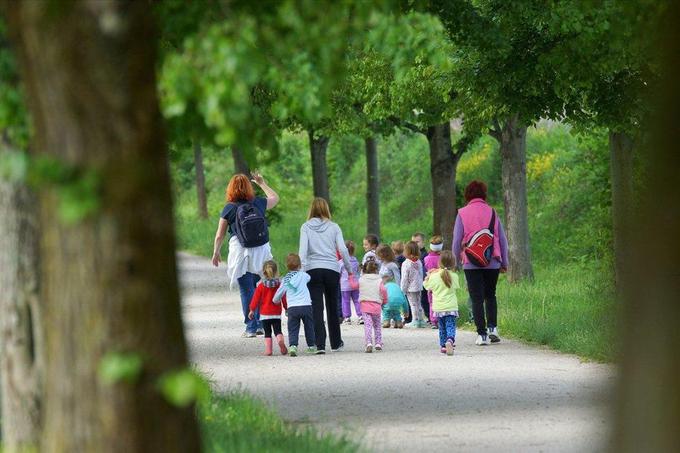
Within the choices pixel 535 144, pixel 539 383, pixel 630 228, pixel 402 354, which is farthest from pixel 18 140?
pixel 535 144

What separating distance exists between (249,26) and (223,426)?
12.9 feet

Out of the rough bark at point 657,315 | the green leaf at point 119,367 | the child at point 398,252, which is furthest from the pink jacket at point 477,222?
the green leaf at point 119,367

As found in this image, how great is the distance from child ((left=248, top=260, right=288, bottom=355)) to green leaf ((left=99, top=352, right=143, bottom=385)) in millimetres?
10282

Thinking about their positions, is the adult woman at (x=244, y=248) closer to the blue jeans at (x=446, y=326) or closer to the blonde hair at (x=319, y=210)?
the blonde hair at (x=319, y=210)

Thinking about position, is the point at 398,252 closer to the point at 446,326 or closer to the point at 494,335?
the point at 494,335

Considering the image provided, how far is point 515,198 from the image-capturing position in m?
26.2

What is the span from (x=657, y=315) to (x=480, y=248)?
35.6ft

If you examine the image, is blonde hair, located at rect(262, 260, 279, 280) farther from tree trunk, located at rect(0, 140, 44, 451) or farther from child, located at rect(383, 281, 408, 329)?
tree trunk, located at rect(0, 140, 44, 451)

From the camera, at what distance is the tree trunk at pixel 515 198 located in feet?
85.1

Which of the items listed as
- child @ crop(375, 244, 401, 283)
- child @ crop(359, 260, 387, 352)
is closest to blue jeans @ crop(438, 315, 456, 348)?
child @ crop(359, 260, 387, 352)

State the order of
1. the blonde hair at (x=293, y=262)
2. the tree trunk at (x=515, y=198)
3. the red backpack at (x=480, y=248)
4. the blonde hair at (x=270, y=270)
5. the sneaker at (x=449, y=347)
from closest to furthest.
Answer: the sneaker at (x=449, y=347) → the blonde hair at (x=293, y=262) → the blonde hair at (x=270, y=270) → the red backpack at (x=480, y=248) → the tree trunk at (x=515, y=198)

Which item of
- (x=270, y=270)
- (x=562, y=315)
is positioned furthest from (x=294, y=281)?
(x=562, y=315)

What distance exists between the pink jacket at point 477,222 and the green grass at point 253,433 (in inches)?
246

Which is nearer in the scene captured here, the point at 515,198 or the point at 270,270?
the point at 270,270
